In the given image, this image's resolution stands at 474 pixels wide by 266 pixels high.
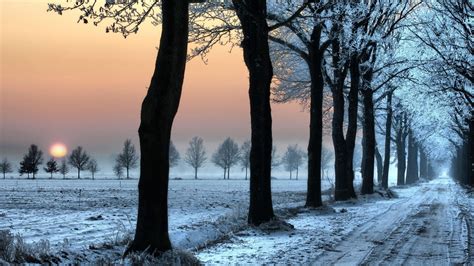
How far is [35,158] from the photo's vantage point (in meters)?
117

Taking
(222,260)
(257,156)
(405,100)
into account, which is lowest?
(222,260)

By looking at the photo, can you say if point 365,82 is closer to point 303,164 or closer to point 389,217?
point 389,217

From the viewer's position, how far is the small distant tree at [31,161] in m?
115

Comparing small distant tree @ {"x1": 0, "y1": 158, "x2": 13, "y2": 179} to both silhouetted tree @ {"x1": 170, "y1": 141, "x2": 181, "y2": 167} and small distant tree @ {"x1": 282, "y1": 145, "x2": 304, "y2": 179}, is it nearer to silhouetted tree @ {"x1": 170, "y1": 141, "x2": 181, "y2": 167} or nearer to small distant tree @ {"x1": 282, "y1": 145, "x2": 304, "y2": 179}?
silhouetted tree @ {"x1": 170, "y1": 141, "x2": 181, "y2": 167}

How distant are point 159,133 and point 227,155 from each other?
123 meters

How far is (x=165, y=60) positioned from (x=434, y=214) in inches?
542

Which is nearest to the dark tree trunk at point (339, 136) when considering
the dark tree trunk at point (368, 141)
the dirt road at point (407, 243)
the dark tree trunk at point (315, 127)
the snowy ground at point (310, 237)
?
the dark tree trunk at point (315, 127)

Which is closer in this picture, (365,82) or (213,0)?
(213,0)

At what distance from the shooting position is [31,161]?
380 ft

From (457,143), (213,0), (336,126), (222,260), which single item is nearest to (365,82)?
(336,126)

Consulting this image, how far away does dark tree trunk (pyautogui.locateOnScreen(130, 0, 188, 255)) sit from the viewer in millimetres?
8000

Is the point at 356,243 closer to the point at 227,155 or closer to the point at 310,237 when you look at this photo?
the point at 310,237

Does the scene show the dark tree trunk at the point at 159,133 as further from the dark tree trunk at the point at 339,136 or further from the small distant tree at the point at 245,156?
the small distant tree at the point at 245,156

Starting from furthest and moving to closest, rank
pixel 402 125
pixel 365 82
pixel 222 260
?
pixel 402 125 < pixel 365 82 < pixel 222 260
